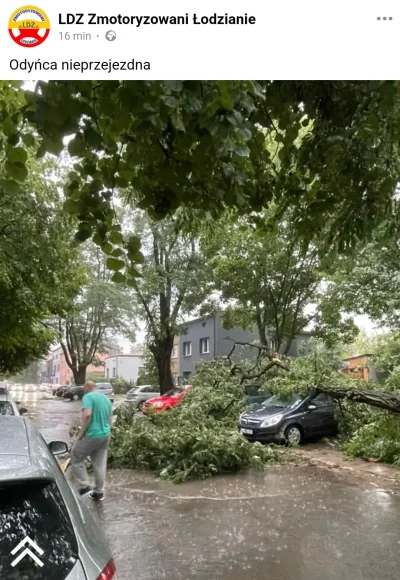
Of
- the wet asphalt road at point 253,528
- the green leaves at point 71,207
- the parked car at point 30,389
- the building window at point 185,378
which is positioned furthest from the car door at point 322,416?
the parked car at point 30,389

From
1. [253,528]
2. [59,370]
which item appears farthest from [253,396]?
[59,370]

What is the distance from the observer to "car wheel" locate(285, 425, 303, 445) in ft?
41.8

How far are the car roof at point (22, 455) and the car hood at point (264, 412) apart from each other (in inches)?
407

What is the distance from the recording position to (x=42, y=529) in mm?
2129

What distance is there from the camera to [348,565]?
5.09m

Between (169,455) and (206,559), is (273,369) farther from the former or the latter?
(206,559)

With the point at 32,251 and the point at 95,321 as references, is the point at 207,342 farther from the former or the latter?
the point at 32,251

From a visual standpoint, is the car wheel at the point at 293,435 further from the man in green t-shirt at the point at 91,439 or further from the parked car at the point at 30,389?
the parked car at the point at 30,389

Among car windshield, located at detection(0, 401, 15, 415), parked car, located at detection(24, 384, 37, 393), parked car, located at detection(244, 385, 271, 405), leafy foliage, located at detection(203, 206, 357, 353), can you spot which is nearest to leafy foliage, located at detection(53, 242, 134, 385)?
leafy foliage, located at detection(203, 206, 357, 353)

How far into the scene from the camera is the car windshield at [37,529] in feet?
6.36

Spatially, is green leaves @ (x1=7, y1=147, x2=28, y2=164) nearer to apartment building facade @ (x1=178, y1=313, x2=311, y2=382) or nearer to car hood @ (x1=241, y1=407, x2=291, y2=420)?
car hood @ (x1=241, y1=407, x2=291, y2=420)

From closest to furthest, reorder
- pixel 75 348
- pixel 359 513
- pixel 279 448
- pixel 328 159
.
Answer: pixel 328 159
pixel 359 513
pixel 279 448
pixel 75 348
